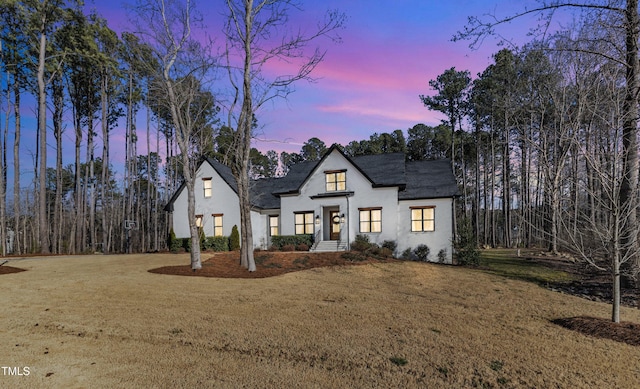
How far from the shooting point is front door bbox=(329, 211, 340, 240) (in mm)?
23078

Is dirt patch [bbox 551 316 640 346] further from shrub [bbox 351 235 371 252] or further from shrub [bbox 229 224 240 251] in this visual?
shrub [bbox 229 224 240 251]

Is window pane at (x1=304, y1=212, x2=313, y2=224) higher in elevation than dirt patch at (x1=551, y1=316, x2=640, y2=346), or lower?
higher

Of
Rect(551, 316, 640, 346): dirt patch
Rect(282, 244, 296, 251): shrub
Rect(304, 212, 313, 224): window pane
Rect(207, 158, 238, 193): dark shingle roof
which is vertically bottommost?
Rect(282, 244, 296, 251): shrub

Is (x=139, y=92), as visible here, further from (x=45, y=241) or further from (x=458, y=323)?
(x=458, y=323)

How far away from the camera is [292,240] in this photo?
72.3 ft

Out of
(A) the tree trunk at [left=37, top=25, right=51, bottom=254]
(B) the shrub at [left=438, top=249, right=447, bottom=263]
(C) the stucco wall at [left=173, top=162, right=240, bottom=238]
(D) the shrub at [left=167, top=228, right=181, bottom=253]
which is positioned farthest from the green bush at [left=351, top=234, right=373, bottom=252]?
(A) the tree trunk at [left=37, top=25, right=51, bottom=254]

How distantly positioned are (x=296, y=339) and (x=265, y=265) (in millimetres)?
10017

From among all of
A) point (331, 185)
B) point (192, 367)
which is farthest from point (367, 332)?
point (331, 185)

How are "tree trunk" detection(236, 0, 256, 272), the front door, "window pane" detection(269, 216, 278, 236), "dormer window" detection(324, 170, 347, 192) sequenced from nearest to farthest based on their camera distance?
"tree trunk" detection(236, 0, 256, 272), "dormer window" detection(324, 170, 347, 192), the front door, "window pane" detection(269, 216, 278, 236)

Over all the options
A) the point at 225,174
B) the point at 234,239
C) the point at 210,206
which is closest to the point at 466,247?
the point at 234,239

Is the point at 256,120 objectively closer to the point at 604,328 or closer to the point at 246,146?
the point at 246,146

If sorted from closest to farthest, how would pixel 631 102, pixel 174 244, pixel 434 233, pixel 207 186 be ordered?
pixel 631 102
pixel 434 233
pixel 174 244
pixel 207 186

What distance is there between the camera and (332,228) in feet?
76.3

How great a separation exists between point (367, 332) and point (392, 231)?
15197 mm
